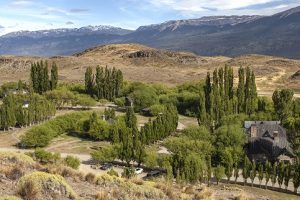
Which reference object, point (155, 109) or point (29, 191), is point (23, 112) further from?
point (29, 191)

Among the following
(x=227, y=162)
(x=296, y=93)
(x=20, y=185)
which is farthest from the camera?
(x=296, y=93)

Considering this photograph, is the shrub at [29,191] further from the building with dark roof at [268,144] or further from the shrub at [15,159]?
the building with dark roof at [268,144]

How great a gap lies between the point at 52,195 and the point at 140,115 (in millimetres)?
94952

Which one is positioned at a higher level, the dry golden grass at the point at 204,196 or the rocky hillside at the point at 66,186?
the rocky hillside at the point at 66,186

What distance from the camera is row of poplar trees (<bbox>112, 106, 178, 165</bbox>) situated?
65681 millimetres

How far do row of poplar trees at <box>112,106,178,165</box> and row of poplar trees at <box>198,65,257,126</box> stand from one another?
22.1 feet

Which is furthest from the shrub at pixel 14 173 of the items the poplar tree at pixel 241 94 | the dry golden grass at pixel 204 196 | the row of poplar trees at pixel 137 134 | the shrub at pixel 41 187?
the poplar tree at pixel 241 94

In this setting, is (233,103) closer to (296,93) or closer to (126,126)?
(126,126)

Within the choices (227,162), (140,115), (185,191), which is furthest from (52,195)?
(140,115)

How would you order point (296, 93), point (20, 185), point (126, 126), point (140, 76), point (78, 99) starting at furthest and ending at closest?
point (140, 76) < point (296, 93) < point (78, 99) < point (126, 126) < point (20, 185)

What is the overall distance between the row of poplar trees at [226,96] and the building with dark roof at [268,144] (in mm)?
14051

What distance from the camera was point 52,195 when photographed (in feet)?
62.5

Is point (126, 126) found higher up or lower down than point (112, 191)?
lower down

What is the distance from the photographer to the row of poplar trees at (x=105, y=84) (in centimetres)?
13162
